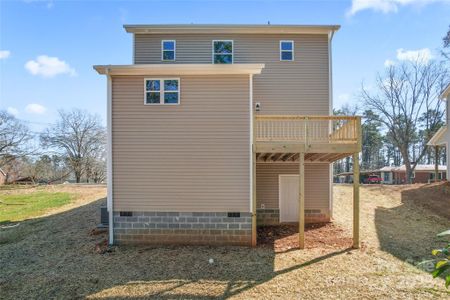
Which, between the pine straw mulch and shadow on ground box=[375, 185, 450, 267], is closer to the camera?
shadow on ground box=[375, 185, 450, 267]

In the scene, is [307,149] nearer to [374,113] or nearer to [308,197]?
[308,197]

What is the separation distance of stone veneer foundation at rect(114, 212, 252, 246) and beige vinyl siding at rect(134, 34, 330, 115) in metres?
4.78

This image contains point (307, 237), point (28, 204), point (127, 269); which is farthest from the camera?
point (28, 204)

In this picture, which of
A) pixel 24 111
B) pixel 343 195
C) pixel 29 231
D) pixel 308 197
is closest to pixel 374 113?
pixel 343 195

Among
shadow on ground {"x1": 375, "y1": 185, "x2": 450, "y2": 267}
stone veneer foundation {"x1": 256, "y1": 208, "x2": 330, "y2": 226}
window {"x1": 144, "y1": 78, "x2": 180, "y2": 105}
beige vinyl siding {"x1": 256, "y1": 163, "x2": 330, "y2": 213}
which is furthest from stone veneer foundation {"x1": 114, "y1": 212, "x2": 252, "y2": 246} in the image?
shadow on ground {"x1": 375, "y1": 185, "x2": 450, "y2": 267}

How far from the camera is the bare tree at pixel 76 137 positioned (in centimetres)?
3569

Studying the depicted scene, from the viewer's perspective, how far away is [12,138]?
91.7 feet

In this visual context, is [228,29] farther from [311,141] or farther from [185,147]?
[311,141]

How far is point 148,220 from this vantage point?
9.17 meters

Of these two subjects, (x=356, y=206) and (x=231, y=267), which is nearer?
(x=231, y=267)

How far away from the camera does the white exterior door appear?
38.7ft

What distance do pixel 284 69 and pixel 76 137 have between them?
1274 inches

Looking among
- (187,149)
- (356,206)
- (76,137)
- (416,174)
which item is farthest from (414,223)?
(76,137)

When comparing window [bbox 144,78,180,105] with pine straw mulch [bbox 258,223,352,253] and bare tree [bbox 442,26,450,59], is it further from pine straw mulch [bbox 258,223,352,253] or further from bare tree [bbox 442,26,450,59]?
bare tree [bbox 442,26,450,59]
